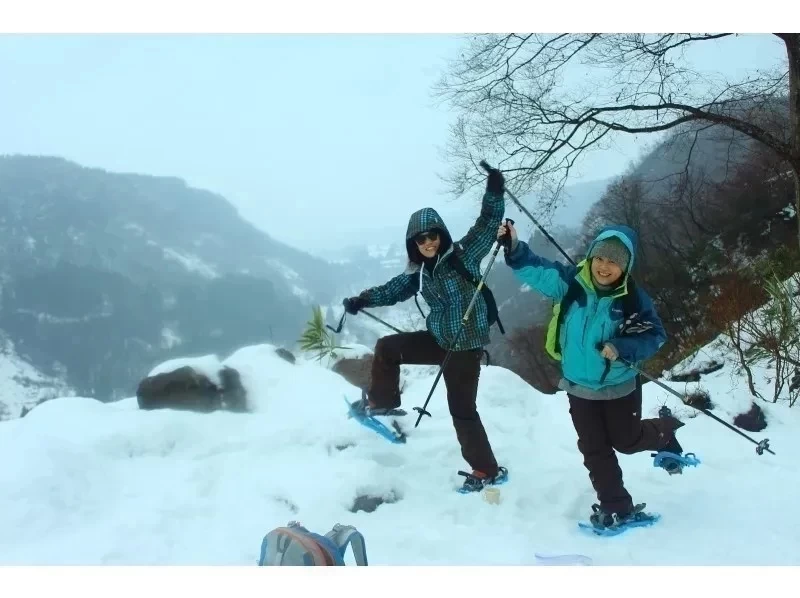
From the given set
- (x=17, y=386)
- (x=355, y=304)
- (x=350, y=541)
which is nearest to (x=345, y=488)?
(x=350, y=541)

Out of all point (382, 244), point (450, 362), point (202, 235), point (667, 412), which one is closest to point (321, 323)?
point (382, 244)

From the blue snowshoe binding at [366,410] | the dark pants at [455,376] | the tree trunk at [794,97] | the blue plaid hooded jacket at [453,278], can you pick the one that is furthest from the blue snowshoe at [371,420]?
the tree trunk at [794,97]

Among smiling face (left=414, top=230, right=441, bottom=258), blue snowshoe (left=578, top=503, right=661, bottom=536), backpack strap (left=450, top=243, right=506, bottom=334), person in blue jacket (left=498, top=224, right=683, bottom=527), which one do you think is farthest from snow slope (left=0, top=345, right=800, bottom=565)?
smiling face (left=414, top=230, right=441, bottom=258)

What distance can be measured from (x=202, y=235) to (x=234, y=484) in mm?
3947

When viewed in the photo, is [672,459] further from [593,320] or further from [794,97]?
[794,97]

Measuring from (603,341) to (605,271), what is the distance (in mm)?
320

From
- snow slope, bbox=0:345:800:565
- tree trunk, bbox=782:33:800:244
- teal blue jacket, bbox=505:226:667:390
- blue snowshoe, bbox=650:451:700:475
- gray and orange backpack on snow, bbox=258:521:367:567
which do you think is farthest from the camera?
tree trunk, bbox=782:33:800:244

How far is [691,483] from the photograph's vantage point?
109 inches

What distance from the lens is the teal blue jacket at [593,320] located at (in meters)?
2.29

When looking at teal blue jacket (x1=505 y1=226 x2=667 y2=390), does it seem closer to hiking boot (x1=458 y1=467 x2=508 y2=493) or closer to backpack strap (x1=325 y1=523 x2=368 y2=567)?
hiking boot (x1=458 y1=467 x2=508 y2=493)

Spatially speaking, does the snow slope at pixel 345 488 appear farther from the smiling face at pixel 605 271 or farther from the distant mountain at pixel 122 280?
the smiling face at pixel 605 271

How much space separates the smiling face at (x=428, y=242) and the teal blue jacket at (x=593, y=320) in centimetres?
46

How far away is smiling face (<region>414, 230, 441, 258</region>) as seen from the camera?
2.81 meters
